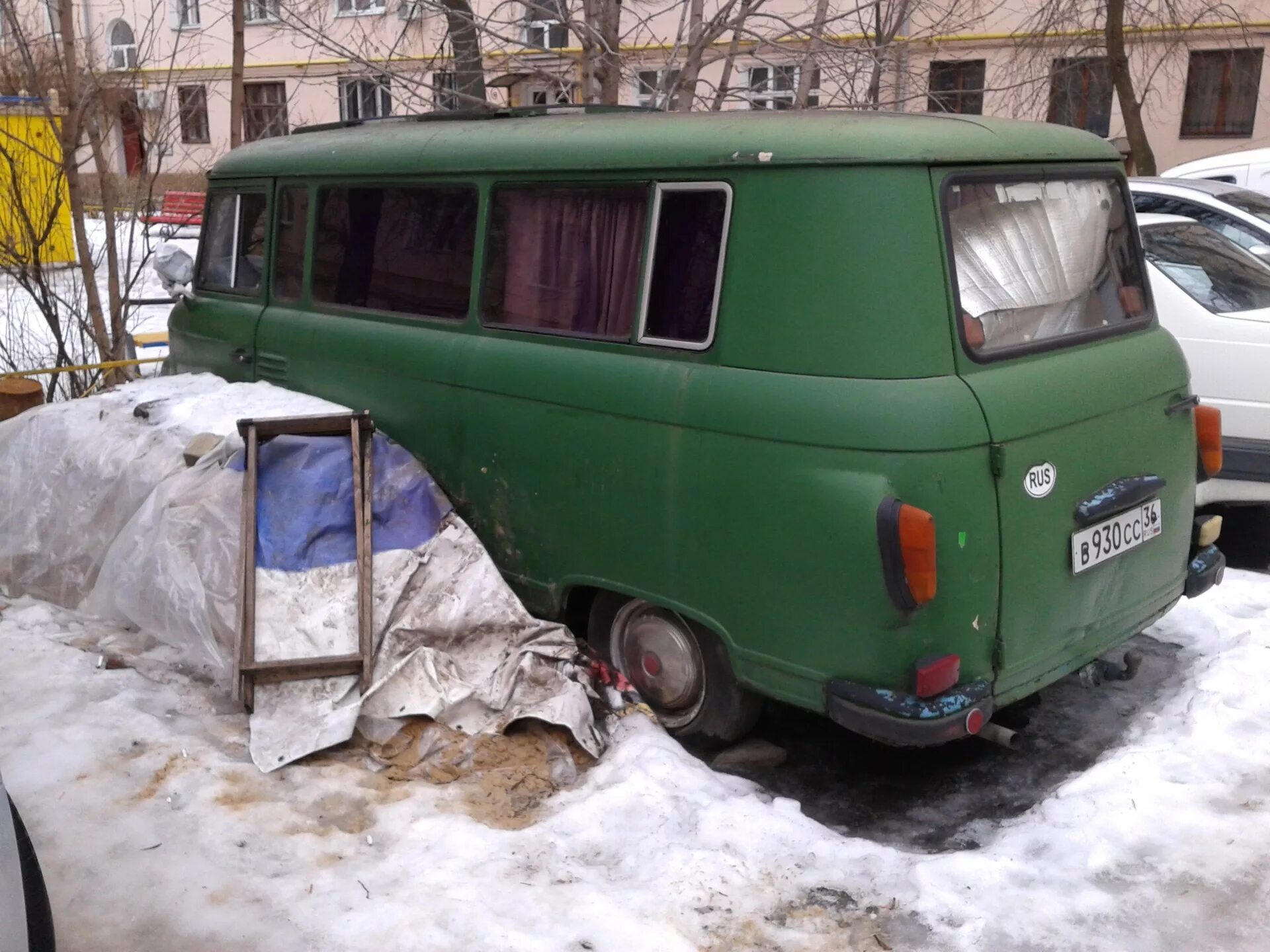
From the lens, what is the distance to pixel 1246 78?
20.1 metres

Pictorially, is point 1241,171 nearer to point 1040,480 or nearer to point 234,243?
point 1040,480

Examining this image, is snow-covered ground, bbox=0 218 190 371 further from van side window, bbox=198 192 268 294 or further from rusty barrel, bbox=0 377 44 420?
rusty barrel, bbox=0 377 44 420

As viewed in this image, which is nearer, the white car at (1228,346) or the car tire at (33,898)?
the car tire at (33,898)

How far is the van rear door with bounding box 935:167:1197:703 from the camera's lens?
354cm

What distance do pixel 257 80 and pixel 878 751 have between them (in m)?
26.1

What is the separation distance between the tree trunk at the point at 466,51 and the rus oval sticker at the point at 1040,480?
584cm

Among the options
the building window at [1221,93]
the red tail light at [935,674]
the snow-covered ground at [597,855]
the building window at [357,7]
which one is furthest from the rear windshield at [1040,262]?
the building window at [1221,93]

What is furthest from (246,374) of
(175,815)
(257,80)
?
(257,80)

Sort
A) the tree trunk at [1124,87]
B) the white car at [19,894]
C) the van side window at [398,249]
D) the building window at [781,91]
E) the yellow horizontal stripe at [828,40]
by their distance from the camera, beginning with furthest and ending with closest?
the tree trunk at [1124,87]
the yellow horizontal stripe at [828,40]
the building window at [781,91]
the van side window at [398,249]
the white car at [19,894]

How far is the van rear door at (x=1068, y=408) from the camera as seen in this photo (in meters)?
3.54

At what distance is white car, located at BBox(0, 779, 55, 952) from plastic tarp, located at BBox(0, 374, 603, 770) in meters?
1.08

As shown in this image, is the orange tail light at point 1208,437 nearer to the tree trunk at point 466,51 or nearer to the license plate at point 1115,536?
the license plate at point 1115,536

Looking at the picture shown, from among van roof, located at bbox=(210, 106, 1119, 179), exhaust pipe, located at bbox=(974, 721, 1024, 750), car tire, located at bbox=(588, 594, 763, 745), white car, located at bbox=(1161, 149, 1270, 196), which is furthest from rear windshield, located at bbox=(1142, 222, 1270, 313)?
white car, located at bbox=(1161, 149, 1270, 196)

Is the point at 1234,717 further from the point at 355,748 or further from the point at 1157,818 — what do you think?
the point at 355,748
